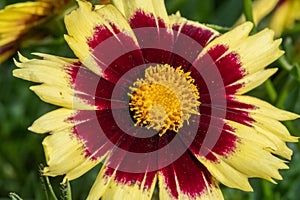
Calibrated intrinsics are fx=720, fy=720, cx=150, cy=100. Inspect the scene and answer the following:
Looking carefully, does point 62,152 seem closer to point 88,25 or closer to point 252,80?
point 88,25

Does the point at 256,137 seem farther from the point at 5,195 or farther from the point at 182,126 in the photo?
the point at 5,195

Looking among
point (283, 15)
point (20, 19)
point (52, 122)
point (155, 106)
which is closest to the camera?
point (52, 122)

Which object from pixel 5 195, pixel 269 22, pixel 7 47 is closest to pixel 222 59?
pixel 7 47

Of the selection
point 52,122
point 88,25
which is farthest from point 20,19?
point 52,122

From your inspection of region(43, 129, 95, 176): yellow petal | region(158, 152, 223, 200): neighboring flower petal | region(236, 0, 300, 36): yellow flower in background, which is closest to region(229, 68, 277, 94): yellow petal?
region(158, 152, 223, 200): neighboring flower petal

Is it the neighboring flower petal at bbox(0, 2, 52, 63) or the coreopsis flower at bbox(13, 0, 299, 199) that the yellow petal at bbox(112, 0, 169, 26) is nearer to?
the coreopsis flower at bbox(13, 0, 299, 199)

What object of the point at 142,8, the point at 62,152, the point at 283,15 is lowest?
the point at 283,15

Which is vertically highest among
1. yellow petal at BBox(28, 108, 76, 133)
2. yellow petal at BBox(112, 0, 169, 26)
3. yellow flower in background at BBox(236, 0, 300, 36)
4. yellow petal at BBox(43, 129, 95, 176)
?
yellow petal at BBox(112, 0, 169, 26)
